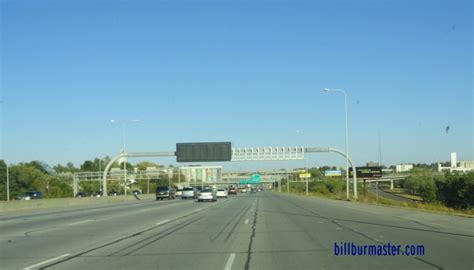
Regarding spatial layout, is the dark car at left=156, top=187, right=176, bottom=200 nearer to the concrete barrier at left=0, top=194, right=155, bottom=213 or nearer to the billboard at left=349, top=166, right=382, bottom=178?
the concrete barrier at left=0, top=194, right=155, bottom=213

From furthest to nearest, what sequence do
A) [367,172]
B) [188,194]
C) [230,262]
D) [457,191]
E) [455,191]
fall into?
1. [188,194]
2. [367,172]
3. [455,191]
4. [457,191]
5. [230,262]

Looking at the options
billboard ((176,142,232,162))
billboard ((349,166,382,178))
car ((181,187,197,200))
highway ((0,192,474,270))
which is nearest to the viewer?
highway ((0,192,474,270))

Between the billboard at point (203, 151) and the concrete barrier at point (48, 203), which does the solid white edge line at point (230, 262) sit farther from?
the billboard at point (203, 151)

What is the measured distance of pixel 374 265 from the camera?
39.0ft

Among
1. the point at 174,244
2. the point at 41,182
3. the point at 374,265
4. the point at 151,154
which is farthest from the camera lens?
the point at 41,182

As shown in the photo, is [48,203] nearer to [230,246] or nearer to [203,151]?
[203,151]

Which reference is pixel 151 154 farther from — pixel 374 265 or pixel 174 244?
pixel 374 265

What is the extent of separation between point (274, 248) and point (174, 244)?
319cm

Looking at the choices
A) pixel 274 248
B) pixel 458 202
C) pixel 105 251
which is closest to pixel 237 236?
pixel 274 248

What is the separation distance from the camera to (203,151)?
73.2m

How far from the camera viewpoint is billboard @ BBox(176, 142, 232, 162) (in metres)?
72.8

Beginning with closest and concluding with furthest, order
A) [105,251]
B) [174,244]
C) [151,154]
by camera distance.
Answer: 1. [105,251]
2. [174,244]
3. [151,154]

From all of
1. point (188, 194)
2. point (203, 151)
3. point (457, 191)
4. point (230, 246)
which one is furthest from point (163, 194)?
point (230, 246)

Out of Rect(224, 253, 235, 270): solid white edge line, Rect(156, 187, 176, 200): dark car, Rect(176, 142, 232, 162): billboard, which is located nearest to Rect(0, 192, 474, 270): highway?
Rect(224, 253, 235, 270): solid white edge line
